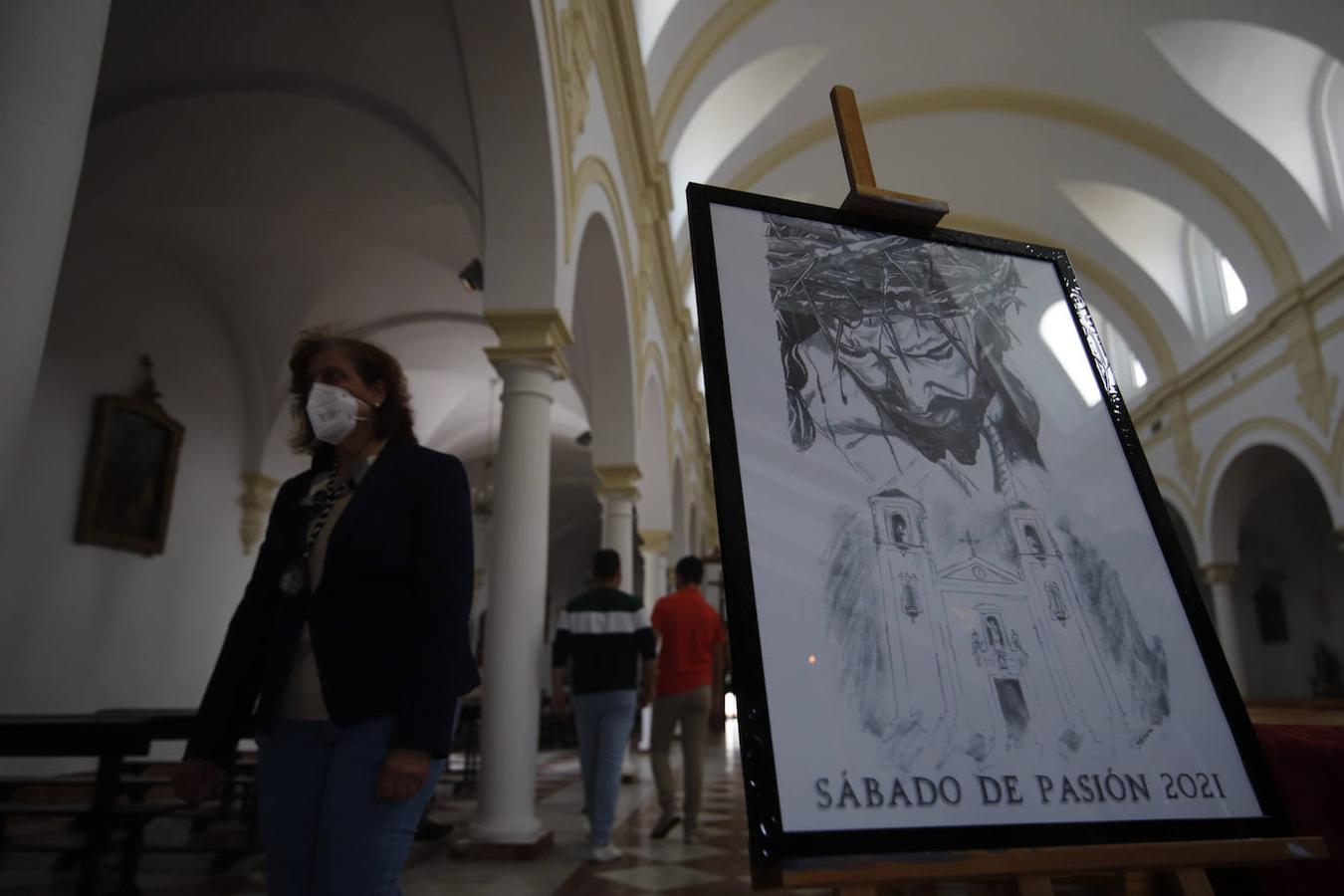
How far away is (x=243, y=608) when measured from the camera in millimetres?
1650

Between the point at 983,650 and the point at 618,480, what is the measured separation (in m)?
6.54

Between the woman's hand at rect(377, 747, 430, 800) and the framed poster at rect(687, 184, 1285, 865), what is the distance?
0.60 m

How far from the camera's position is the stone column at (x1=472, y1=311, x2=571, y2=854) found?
13.3ft

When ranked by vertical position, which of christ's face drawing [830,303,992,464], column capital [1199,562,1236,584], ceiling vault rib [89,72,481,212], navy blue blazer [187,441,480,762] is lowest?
navy blue blazer [187,441,480,762]

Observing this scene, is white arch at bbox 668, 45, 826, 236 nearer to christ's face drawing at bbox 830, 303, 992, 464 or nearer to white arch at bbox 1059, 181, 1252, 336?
white arch at bbox 1059, 181, 1252, 336

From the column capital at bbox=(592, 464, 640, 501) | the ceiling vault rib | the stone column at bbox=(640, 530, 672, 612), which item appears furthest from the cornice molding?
the ceiling vault rib

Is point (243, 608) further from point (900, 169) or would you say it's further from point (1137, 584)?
point (900, 169)

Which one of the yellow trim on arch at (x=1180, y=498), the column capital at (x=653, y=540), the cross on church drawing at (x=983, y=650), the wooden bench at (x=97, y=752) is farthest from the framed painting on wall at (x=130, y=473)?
the yellow trim on arch at (x=1180, y=498)

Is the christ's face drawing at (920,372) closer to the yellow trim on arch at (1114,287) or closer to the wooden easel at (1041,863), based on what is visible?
the wooden easel at (1041,863)

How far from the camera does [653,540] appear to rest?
10438 mm

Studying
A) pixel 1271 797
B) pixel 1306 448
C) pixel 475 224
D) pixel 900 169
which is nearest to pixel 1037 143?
pixel 900 169

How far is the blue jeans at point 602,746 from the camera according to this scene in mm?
3965

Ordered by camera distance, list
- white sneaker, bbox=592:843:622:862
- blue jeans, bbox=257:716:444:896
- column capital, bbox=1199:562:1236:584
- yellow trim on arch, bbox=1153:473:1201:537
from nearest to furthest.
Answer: blue jeans, bbox=257:716:444:896, white sneaker, bbox=592:843:622:862, column capital, bbox=1199:562:1236:584, yellow trim on arch, bbox=1153:473:1201:537

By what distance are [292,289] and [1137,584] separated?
29.0ft
